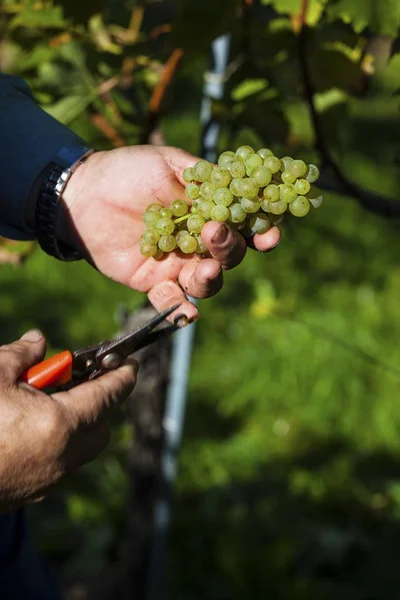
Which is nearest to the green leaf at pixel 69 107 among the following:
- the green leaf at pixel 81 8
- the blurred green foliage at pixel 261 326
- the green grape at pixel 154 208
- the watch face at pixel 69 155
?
the blurred green foliage at pixel 261 326

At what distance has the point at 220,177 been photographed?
118 centimetres

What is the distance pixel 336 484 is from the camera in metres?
2.87

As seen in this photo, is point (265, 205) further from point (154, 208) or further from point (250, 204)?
point (154, 208)

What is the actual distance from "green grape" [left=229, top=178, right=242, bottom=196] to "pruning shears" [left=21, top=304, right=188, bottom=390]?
211 mm

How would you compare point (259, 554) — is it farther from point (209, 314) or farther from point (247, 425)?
point (209, 314)

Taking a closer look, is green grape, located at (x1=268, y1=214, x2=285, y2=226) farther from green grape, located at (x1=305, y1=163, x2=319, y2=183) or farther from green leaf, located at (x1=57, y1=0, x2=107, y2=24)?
green leaf, located at (x1=57, y1=0, x2=107, y2=24)

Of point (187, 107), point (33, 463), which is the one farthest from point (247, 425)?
point (187, 107)

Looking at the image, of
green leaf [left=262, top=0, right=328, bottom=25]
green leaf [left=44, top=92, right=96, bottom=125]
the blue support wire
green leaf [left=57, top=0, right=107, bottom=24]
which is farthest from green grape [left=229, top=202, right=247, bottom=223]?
the blue support wire

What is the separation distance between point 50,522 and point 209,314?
1.31 m

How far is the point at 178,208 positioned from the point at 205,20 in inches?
18.5

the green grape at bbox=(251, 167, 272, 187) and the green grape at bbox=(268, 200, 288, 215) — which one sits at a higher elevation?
the green grape at bbox=(251, 167, 272, 187)

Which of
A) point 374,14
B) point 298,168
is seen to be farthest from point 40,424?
point 374,14

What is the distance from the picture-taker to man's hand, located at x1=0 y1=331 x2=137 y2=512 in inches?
44.0

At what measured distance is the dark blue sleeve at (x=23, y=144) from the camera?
148 cm
